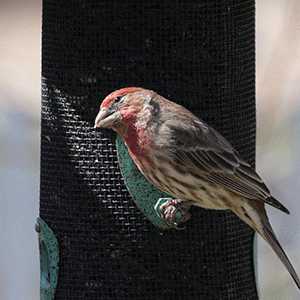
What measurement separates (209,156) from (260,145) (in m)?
4.06

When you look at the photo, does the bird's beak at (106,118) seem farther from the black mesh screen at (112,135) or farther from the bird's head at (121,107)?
the black mesh screen at (112,135)

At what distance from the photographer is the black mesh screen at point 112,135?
8039 mm

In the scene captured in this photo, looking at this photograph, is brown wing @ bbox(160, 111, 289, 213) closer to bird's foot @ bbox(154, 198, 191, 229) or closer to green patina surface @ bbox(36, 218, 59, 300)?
bird's foot @ bbox(154, 198, 191, 229)

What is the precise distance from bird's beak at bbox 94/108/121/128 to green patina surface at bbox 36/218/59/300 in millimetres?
834

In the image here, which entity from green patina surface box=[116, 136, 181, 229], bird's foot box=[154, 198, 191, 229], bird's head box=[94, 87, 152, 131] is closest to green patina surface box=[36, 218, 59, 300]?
green patina surface box=[116, 136, 181, 229]

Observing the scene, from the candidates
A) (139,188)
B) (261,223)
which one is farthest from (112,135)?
(261,223)

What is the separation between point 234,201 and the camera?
7.79 meters

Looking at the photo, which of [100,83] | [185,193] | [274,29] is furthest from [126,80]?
[274,29]

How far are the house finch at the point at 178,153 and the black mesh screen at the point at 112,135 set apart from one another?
0.32 meters

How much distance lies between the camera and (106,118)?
301 inches

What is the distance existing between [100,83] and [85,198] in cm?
53

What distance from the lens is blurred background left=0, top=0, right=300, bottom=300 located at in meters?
11.7

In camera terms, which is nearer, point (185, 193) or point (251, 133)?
point (185, 193)

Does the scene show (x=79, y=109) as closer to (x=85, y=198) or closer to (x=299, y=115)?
(x=85, y=198)
